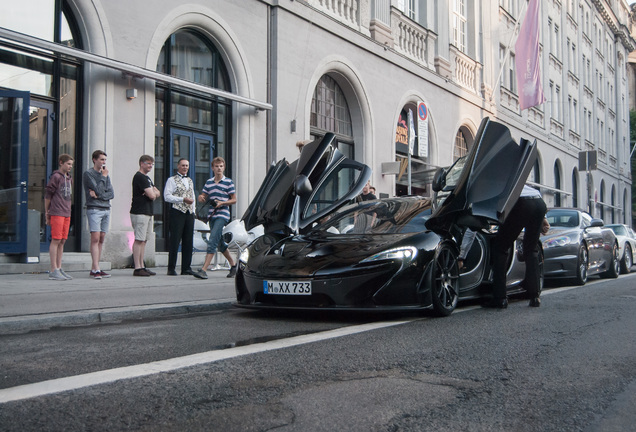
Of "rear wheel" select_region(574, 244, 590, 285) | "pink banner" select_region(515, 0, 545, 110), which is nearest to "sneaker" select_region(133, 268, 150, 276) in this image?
"rear wheel" select_region(574, 244, 590, 285)

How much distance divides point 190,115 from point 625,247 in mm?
9955

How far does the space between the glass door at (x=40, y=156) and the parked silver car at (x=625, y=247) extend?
10962mm

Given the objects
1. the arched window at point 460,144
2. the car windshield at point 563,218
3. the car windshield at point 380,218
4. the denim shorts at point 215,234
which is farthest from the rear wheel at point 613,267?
the arched window at point 460,144

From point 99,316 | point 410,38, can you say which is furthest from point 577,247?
point 410,38

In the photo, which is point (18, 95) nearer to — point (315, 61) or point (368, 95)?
point (315, 61)

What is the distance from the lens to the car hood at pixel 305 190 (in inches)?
282

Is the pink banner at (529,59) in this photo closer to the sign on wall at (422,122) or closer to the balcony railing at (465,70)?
the balcony railing at (465,70)

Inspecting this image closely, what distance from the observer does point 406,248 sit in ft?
19.8

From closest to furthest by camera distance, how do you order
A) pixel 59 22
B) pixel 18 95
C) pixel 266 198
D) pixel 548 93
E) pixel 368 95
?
1. pixel 266 198
2. pixel 18 95
3. pixel 59 22
4. pixel 368 95
5. pixel 548 93

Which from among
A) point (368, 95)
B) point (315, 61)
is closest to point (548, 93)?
point (368, 95)

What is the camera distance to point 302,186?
7098 mm

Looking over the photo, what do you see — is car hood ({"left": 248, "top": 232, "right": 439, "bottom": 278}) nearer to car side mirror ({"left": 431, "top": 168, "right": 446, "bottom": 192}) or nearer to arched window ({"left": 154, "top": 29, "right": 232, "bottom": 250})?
car side mirror ({"left": 431, "top": 168, "right": 446, "bottom": 192})

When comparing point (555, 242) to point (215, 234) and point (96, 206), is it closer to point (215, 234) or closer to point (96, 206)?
point (215, 234)

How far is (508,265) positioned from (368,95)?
1213 centimetres
